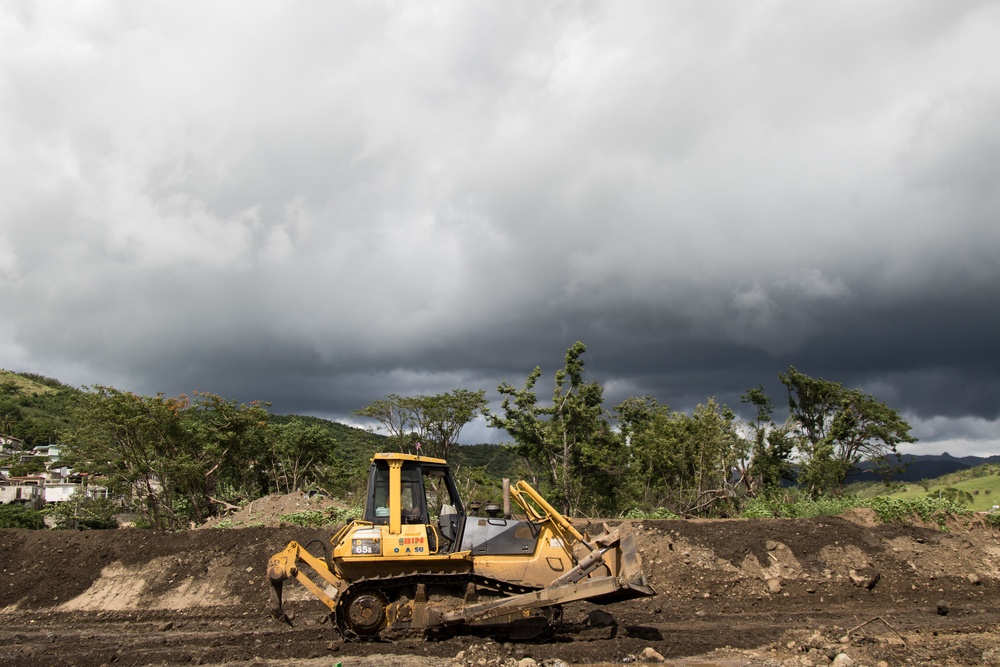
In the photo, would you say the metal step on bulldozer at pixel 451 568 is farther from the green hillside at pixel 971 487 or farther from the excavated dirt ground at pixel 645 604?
the green hillside at pixel 971 487

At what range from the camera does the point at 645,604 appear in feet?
42.2

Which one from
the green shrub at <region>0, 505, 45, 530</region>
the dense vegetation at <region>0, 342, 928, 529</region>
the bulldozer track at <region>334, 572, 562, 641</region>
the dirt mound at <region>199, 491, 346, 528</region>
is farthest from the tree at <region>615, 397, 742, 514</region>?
the green shrub at <region>0, 505, 45, 530</region>

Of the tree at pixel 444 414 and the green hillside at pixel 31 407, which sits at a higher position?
the green hillside at pixel 31 407

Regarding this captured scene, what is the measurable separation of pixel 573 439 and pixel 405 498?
23.5 meters

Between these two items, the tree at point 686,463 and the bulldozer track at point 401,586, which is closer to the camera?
the bulldozer track at point 401,586

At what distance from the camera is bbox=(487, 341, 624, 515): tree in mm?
32062

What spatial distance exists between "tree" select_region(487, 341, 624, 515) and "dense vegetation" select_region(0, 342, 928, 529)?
62 millimetres

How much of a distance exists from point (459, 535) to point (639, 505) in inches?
860

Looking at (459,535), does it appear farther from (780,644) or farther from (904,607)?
(904,607)

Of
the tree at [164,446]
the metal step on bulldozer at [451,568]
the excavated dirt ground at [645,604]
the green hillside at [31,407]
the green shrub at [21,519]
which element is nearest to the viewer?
the excavated dirt ground at [645,604]

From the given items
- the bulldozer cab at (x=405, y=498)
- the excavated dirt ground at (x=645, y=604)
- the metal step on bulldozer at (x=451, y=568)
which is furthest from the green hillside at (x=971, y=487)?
the bulldozer cab at (x=405, y=498)

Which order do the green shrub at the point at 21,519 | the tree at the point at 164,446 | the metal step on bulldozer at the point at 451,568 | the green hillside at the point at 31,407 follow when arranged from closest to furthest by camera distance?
1. the metal step on bulldozer at the point at 451,568
2. the tree at the point at 164,446
3. the green shrub at the point at 21,519
4. the green hillside at the point at 31,407

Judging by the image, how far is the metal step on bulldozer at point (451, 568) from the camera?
30.3 feet

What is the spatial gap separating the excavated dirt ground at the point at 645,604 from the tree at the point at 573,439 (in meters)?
15.0
